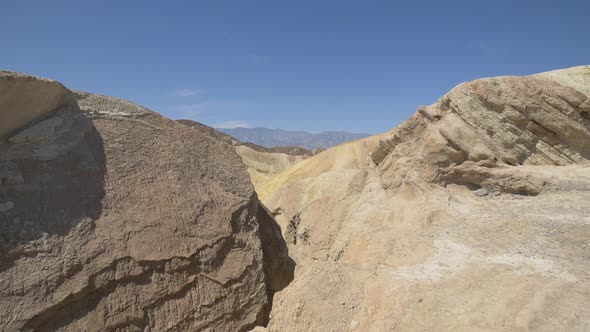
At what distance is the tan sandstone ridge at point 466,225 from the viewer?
371 cm

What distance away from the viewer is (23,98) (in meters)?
4.46

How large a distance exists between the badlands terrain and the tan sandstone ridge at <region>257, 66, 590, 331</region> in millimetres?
23

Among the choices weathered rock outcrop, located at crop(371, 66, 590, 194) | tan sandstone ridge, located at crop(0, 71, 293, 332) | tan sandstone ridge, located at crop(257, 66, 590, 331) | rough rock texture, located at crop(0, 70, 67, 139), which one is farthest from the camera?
weathered rock outcrop, located at crop(371, 66, 590, 194)

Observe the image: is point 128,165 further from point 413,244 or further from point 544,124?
point 544,124

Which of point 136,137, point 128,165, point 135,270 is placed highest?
point 136,137

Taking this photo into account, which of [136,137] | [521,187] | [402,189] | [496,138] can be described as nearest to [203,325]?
[136,137]

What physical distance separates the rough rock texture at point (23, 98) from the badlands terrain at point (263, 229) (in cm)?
2

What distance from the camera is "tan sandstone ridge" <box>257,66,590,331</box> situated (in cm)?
371

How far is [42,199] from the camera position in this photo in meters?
4.41

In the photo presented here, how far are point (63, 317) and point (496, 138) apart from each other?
6.62 metres

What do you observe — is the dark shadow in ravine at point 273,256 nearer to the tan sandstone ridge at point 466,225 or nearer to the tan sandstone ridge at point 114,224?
the tan sandstone ridge at point 114,224

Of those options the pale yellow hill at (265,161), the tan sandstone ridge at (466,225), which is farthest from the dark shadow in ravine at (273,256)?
the pale yellow hill at (265,161)

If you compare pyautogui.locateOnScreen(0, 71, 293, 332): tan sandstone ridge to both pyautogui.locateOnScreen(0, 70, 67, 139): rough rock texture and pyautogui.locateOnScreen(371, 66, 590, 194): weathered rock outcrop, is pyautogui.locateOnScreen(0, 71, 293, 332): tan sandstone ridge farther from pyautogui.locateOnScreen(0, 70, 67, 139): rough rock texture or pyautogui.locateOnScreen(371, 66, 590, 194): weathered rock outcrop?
pyautogui.locateOnScreen(371, 66, 590, 194): weathered rock outcrop

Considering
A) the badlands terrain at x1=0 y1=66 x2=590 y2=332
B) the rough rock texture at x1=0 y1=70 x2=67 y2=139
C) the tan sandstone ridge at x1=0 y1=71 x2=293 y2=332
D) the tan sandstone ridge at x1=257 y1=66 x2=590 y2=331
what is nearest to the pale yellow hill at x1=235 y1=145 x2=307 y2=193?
the tan sandstone ridge at x1=257 y1=66 x2=590 y2=331
